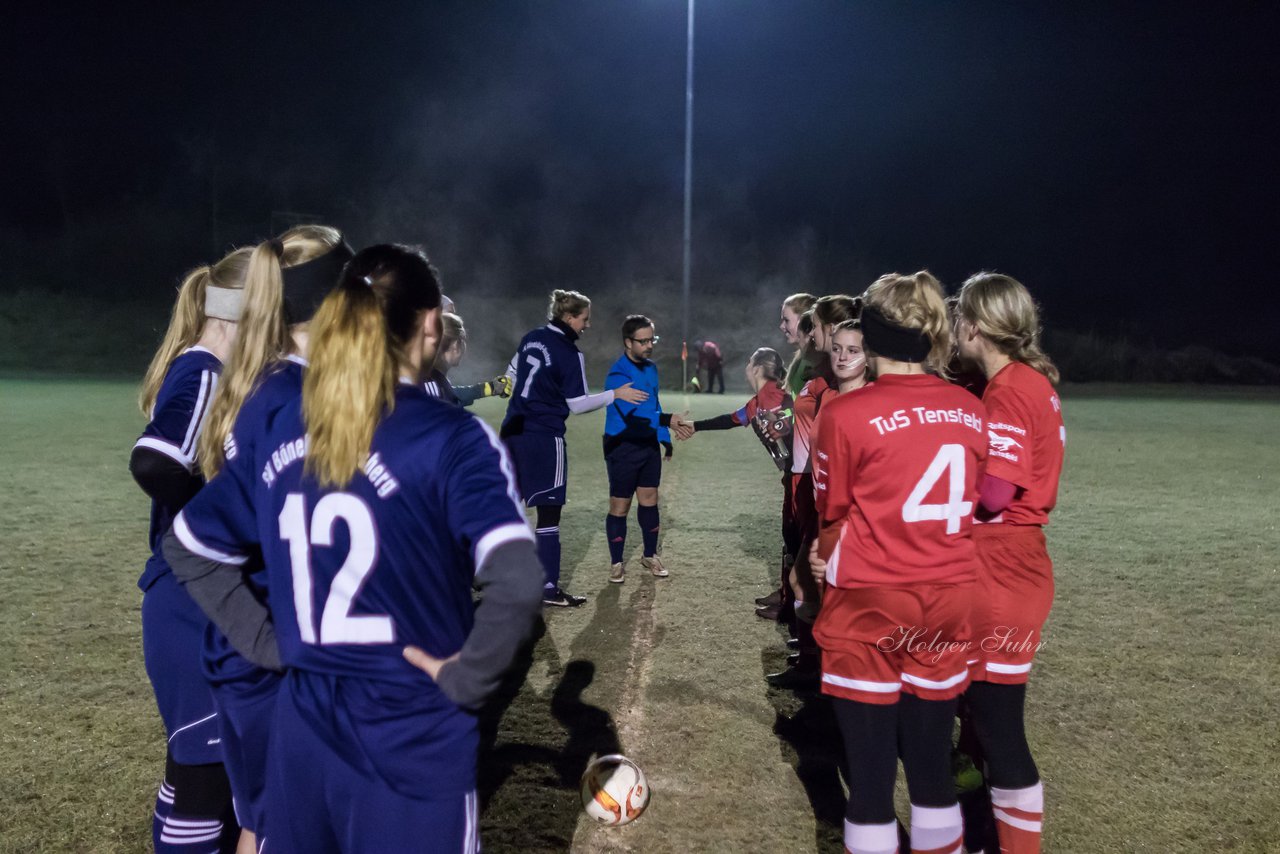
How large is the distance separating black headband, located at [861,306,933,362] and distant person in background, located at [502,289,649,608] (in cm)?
364

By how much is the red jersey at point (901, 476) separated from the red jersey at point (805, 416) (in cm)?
212

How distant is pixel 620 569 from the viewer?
22.5 ft

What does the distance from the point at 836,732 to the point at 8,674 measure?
4686 mm

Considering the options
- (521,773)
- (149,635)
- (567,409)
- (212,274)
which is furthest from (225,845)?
(567,409)

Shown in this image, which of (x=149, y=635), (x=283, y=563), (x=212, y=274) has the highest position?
(x=212, y=274)

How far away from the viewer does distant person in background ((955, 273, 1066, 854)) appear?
105 inches

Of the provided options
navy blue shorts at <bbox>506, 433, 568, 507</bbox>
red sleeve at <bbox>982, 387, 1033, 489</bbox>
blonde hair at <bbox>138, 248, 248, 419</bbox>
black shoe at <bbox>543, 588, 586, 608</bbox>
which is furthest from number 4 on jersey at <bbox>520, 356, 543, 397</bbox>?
red sleeve at <bbox>982, 387, 1033, 489</bbox>

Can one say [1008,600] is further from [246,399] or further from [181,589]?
[181,589]

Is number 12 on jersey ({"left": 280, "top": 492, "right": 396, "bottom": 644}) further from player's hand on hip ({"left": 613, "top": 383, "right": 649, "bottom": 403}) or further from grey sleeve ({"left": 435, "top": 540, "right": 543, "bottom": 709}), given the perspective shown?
player's hand on hip ({"left": 613, "top": 383, "right": 649, "bottom": 403})

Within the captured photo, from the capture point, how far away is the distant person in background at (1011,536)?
2.66m

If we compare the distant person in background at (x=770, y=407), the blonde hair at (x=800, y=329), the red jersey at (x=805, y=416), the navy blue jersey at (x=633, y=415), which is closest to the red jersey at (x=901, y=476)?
the red jersey at (x=805, y=416)

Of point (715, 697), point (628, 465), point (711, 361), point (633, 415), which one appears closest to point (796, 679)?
point (715, 697)

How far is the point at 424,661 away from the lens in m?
1.66

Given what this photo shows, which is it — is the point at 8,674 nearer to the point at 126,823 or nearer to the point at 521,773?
the point at 126,823
